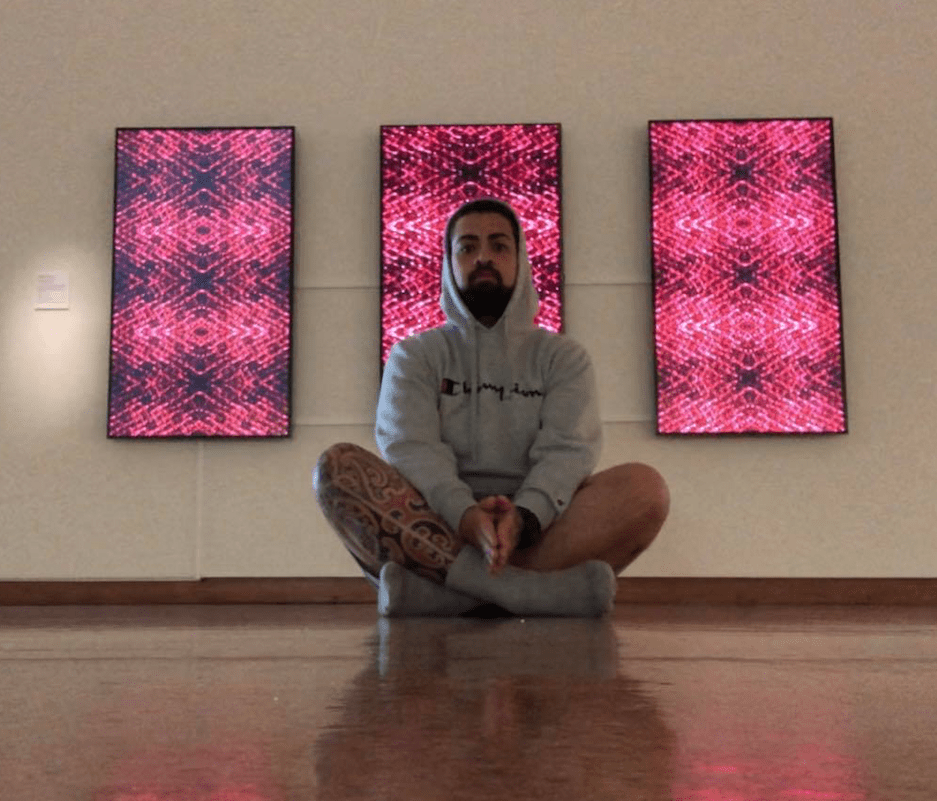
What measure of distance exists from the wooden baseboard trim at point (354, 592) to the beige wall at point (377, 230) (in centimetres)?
4

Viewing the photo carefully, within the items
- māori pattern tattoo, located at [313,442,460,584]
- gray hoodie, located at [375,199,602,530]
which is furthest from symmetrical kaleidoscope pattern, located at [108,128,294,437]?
māori pattern tattoo, located at [313,442,460,584]

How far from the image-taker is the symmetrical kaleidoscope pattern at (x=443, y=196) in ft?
12.2

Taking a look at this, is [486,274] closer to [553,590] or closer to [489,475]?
[489,475]

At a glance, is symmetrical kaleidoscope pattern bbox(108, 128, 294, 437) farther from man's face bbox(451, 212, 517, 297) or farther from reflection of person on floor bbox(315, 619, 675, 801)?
reflection of person on floor bbox(315, 619, 675, 801)

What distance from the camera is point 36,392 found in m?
3.82

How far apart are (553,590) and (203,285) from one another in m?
2.00

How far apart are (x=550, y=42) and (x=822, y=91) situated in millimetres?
868

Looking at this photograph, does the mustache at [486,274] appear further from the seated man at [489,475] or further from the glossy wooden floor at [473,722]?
the glossy wooden floor at [473,722]

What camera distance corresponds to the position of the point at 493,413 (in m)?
2.47

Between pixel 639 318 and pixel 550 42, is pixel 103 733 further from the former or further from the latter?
pixel 550 42

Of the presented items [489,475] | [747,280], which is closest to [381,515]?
[489,475]

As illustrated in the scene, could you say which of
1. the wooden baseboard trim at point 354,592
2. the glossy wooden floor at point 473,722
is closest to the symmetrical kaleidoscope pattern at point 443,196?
the wooden baseboard trim at point 354,592

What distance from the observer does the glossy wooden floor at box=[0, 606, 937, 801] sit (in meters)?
0.48

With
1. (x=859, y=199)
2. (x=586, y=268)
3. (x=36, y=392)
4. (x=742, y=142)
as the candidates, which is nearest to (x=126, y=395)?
(x=36, y=392)
